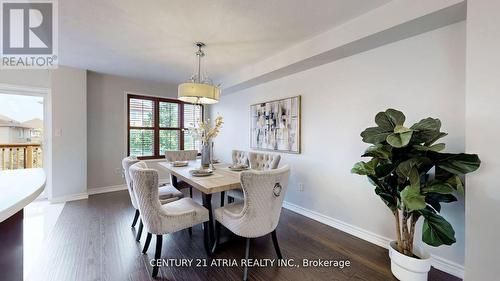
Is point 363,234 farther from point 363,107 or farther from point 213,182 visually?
point 213,182

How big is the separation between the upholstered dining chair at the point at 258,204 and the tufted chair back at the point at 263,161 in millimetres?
1023

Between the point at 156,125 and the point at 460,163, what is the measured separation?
522 centimetres

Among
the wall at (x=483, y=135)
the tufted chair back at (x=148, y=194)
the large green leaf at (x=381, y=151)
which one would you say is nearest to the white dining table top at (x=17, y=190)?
the tufted chair back at (x=148, y=194)

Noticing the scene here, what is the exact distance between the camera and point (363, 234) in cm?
240

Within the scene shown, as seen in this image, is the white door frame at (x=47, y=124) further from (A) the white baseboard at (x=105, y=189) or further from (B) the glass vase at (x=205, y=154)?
(B) the glass vase at (x=205, y=154)

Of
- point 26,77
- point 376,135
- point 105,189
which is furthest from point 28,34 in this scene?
point 376,135

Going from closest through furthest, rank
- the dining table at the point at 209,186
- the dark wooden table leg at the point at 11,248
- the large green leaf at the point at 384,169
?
1. the dark wooden table leg at the point at 11,248
2. the large green leaf at the point at 384,169
3. the dining table at the point at 209,186

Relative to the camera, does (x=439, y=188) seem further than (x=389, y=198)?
No

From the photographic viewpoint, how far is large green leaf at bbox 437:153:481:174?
4.49 ft

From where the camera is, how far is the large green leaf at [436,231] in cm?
140

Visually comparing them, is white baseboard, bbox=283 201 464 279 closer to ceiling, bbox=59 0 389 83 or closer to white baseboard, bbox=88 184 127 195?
ceiling, bbox=59 0 389 83

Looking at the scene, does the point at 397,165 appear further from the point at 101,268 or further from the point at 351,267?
the point at 101,268

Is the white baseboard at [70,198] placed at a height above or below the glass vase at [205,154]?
below

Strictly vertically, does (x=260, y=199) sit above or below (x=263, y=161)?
below
